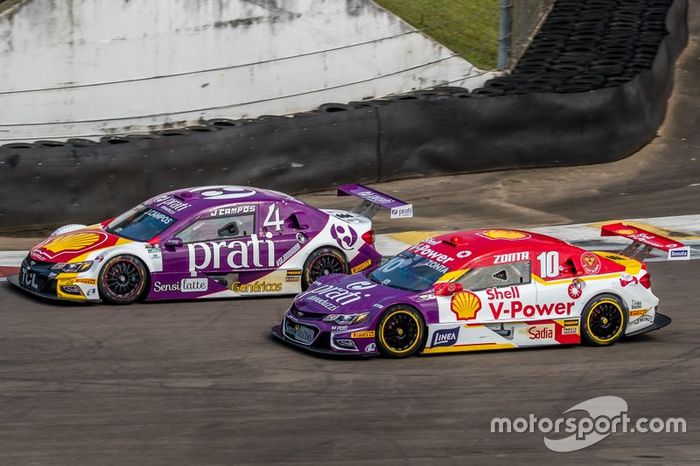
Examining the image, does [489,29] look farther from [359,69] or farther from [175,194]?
[175,194]

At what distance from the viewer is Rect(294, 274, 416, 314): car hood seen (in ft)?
40.7

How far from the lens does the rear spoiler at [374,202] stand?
47.6 feet

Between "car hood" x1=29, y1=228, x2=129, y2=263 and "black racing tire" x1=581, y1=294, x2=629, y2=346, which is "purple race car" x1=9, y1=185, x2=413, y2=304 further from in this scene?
"black racing tire" x1=581, y1=294, x2=629, y2=346

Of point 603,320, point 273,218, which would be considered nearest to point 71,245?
point 273,218

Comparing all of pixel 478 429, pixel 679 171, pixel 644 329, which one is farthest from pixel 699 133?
pixel 478 429

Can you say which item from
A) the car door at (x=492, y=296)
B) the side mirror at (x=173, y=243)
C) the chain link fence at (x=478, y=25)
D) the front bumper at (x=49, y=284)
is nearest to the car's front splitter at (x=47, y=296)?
the front bumper at (x=49, y=284)

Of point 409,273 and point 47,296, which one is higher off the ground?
point 409,273

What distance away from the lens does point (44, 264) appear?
47.2 ft

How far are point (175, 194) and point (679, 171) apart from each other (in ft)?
34.7

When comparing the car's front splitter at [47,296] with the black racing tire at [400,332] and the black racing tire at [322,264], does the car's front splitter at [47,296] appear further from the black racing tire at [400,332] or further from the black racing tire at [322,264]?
the black racing tire at [400,332]

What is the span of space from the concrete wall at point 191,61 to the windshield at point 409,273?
11.4 m

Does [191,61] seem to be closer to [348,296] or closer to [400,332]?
[348,296]

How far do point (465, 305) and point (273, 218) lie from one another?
3.45 m

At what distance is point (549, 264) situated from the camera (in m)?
13.1
